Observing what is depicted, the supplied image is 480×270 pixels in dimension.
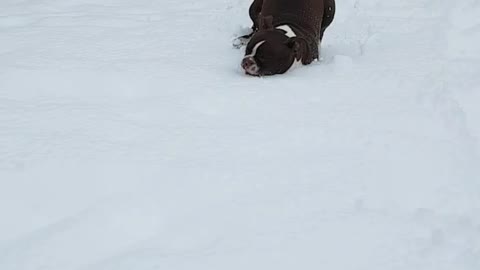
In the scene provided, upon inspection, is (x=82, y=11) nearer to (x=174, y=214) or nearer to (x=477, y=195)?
(x=174, y=214)

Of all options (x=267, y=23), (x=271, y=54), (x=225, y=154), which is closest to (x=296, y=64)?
(x=271, y=54)

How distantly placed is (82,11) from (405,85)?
279 cm

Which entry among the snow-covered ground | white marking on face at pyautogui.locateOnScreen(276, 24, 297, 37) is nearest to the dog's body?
white marking on face at pyautogui.locateOnScreen(276, 24, 297, 37)

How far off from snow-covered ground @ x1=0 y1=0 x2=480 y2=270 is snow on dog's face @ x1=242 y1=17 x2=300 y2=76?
0.57ft

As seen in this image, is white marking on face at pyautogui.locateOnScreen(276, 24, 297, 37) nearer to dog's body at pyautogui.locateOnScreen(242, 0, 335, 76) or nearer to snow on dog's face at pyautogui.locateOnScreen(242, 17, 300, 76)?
dog's body at pyautogui.locateOnScreen(242, 0, 335, 76)

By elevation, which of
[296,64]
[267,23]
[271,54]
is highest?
[267,23]

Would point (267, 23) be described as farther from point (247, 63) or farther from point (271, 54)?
point (247, 63)

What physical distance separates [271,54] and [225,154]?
5.36 ft

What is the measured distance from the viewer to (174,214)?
250 cm

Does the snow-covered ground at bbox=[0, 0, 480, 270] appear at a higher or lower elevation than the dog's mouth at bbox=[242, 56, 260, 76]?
higher

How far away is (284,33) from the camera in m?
4.70

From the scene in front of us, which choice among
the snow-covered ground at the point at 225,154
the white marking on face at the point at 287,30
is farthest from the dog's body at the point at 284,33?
the snow-covered ground at the point at 225,154

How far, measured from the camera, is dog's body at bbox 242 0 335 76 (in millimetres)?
4445

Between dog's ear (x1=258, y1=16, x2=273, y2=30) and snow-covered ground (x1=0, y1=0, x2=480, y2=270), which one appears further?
dog's ear (x1=258, y1=16, x2=273, y2=30)
